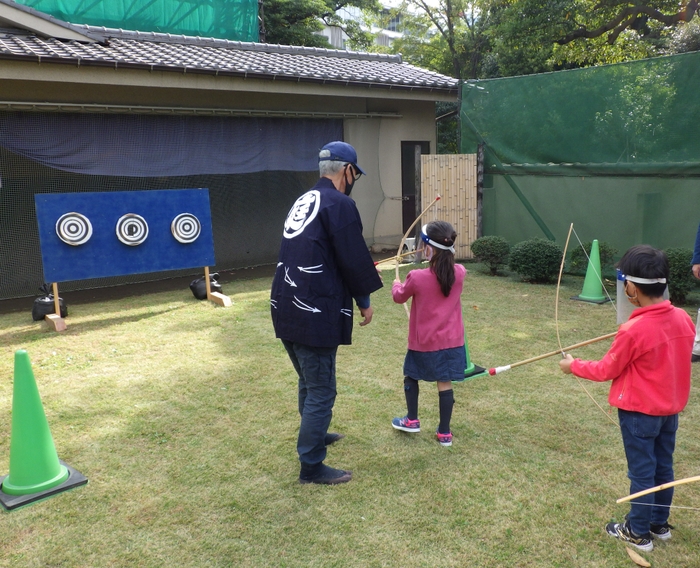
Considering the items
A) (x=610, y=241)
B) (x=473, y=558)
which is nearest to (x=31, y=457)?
(x=473, y=558)

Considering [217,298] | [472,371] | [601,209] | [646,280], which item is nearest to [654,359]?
[646,280]

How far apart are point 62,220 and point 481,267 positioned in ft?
20.1

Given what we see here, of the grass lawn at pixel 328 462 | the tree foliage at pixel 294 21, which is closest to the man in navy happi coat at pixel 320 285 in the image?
the grass lawn at pixel 328 462

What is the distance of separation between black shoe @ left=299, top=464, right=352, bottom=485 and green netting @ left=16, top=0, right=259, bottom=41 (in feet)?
32.1

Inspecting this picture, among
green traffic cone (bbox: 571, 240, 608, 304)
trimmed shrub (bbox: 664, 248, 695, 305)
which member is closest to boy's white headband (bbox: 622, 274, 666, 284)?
trimmed shrub (bbox: 664, 248, 695, 305)

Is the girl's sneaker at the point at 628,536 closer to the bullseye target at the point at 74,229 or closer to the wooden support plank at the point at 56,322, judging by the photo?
the wooden support plank at the point at 56,322

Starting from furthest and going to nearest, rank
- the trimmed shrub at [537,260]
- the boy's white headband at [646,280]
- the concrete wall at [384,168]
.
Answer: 1. the concrete wall at [384,168]
2. the trimmed shrub at [537,260]
3. the boy's white headband at [646,280]

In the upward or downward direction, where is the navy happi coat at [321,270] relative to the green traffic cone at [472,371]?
upward

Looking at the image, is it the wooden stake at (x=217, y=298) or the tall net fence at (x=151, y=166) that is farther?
the tall net fence at (x=151, y=166)

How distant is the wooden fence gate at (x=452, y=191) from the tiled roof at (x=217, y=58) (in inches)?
66.9

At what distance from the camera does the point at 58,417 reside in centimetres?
420

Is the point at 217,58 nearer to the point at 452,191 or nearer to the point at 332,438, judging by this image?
the point at 452,191

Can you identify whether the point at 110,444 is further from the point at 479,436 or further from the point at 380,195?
the point at 380,195

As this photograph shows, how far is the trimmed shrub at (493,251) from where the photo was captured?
29.1 ft
